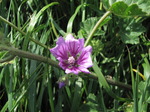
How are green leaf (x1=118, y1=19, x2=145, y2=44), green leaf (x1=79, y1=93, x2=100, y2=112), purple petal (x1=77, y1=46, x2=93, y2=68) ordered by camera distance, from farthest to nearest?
1. green leaf (x1=118, y1=19, x2=145, y2=44)
2. green leaf (x1=79, y1=93, x2=100, y2=112)
3. purple petal (x1=77, y1=46, x2=93, y2=68)

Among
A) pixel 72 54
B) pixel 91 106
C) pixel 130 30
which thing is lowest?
pixel 91 106

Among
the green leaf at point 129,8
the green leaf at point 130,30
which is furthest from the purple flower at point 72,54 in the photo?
the green leaf at point 130,30

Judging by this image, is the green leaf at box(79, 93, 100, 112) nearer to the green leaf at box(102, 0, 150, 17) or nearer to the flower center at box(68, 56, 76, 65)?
the flower center at box(68, 56, 76, 65)

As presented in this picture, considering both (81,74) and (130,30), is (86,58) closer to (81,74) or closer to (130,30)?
(81,74)

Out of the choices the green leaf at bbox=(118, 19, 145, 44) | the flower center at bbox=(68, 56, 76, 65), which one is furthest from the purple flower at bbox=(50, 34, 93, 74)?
the green leaf at bbox=(118, 19, 145, 44)

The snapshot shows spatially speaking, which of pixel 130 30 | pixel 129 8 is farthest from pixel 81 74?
pixel 130 30

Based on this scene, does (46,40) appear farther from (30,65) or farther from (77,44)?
(77,44)

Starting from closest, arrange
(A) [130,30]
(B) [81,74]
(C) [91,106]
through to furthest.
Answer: (B) [81,74]
(C) [91,106]
(A) [130,30]

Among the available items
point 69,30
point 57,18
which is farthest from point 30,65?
point 57,18
